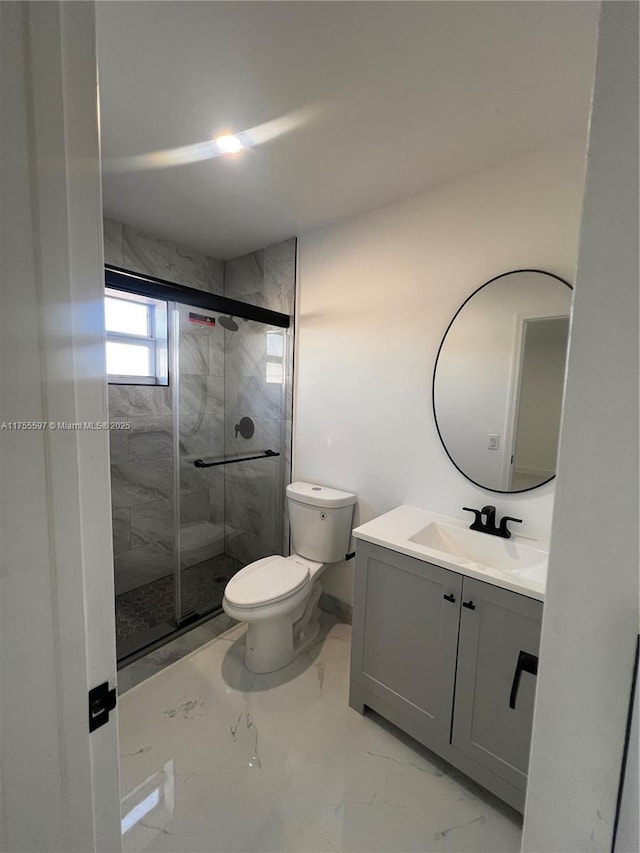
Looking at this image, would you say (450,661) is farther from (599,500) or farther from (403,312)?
(403,312)

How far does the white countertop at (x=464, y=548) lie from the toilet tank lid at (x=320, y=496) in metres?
0.34

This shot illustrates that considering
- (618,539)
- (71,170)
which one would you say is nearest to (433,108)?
(71,170)

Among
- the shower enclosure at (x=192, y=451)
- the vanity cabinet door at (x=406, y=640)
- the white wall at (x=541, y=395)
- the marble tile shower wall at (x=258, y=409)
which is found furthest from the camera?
the marble tile shower wall at (x=258, y=409)

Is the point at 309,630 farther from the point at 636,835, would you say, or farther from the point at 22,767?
the point at 636,835

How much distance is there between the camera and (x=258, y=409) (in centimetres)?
250

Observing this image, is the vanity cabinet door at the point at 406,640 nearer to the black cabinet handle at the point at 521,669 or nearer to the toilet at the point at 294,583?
the black cabinet handle at the point at 521,669

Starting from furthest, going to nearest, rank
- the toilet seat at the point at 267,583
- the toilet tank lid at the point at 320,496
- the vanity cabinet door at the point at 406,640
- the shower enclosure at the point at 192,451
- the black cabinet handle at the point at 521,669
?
1. the shower enclosure at the point at 192,451
2. the toilet tank lid at the point at 320,496
3. the toilet seat at the point at 267,583
4. the vanity cabinet door at the point at 406,640
5. the black cabinet handle at the point at 521,669

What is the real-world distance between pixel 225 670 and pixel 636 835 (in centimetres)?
188

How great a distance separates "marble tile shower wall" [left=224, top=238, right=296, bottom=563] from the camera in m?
2.36

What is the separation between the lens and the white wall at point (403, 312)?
1441 millimetres

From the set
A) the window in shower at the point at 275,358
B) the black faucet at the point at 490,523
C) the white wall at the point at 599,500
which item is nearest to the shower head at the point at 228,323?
the window in shower at the point at 275,358

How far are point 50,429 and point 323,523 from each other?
1683 millimetres

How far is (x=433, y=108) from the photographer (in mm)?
1208

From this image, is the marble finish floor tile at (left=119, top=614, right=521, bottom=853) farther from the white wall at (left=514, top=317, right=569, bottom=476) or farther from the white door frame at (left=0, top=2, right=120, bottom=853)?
the white wall at (left=514, top=317, right=569, bottom=476)
